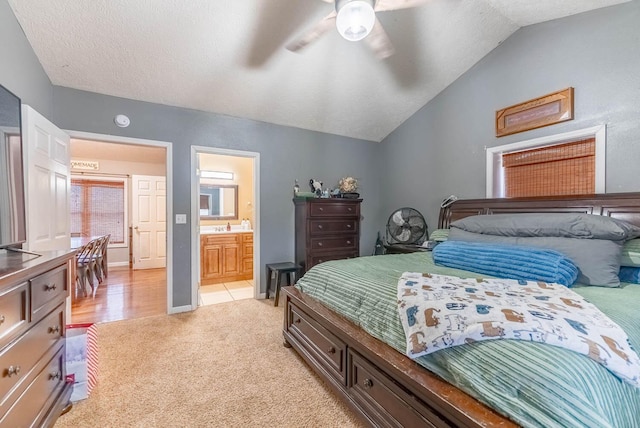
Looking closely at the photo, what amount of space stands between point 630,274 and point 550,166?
1.22 meters

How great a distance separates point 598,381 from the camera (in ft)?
2.74

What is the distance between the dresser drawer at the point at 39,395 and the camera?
44.3 inches

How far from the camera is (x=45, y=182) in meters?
2.26

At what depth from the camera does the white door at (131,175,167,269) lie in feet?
18.3

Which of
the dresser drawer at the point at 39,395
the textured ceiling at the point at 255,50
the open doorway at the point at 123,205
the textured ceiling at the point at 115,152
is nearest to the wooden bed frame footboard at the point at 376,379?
the dresser drawer at the point at 39,395

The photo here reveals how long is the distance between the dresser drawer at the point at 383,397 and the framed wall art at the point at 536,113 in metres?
2.72

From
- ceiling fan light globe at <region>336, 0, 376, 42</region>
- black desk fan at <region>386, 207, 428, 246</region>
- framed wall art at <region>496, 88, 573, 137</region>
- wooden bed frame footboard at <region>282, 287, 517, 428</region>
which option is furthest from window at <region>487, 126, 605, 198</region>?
wooden bed frame footboard at <region>282, 287, 517, 428</region>

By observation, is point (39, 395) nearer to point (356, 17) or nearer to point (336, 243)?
point (356, 17)

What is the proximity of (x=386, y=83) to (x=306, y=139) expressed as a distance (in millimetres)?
1302

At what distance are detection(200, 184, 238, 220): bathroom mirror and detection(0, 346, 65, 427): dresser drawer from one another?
3.57m

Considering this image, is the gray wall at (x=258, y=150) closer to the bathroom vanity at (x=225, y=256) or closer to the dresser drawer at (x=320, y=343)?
the bathroom vanity at (x=225, y=256)

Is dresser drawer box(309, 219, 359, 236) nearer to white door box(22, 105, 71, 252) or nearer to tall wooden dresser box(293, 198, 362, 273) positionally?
tall wooden dresser box(293, 198, 362, 273)

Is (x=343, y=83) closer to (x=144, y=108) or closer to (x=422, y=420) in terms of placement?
(x=144, y=108)

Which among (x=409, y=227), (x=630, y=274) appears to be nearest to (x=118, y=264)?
(x=409, y=227)
